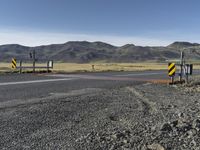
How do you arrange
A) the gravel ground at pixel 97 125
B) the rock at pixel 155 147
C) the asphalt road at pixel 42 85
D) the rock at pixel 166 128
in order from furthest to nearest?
the asphalt road at pixel 42 85, the rock at pixel 166 128, the gravel ground at pixel 97 125, the rock at pixel 155 147

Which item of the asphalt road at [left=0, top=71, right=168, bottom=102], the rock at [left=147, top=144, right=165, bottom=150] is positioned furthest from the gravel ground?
the asphalt road at [left=0, top=71, right=168, bottom=102]

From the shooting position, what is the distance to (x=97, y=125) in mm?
6711

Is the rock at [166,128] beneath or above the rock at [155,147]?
above

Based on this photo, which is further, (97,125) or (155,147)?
(97,125)

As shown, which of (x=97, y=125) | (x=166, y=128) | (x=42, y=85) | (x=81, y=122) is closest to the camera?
(x=166, y=128)

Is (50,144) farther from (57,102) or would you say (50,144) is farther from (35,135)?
(57,102)

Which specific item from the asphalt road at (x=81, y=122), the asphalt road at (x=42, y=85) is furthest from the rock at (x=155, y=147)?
the asphalt road at (x=42, y=85)

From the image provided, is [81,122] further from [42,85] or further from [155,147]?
[42,85]

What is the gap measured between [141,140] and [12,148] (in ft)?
6.89

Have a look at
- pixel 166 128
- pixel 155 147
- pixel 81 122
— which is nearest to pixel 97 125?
pixel 81 122

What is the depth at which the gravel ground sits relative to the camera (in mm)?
5301

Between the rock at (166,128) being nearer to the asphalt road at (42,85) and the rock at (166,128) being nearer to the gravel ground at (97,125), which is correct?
the gravel ground at (97,125)

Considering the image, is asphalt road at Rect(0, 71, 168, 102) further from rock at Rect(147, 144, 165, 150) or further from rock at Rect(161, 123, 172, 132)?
rock at Rect(147, 144, 165, 150)

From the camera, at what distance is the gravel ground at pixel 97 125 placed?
209 inches
